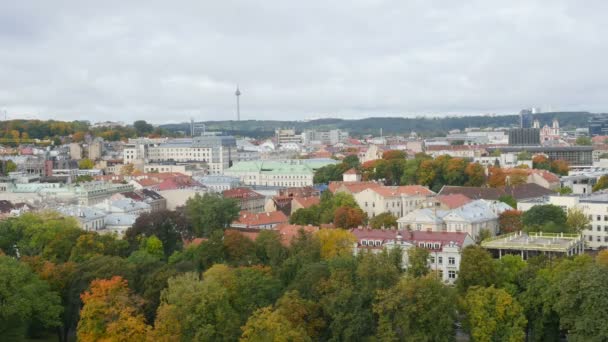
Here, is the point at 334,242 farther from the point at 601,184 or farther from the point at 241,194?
the point at 601,184

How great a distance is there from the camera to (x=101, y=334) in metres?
34.5

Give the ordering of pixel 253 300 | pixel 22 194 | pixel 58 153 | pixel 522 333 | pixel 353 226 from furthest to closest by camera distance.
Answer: pixel 58 153
pixel 22 194
pixel 353 226
pixel 253 300
pixel 522 333

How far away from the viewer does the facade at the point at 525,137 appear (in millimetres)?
161875

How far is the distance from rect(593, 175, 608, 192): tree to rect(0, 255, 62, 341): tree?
53.5 meters

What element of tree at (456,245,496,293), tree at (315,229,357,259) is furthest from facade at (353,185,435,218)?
tree at (456,245,496,293)

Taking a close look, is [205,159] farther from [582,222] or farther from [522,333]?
[522,333]

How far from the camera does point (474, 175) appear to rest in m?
84.8

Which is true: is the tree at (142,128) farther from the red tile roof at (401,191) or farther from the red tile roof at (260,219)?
the red tile roof at (260,219)

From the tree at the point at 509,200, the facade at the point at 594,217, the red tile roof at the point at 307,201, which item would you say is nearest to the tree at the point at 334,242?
the facade at the point at 594,217

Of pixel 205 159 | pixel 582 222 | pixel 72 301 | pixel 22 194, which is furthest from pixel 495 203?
pixel 205 159

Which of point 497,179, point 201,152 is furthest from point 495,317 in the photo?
point 201,152

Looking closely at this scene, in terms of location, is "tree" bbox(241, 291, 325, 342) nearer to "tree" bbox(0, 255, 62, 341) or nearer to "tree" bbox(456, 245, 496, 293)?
"tree" bbox(456, 245, 496, 293)

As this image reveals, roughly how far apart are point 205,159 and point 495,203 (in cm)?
6965

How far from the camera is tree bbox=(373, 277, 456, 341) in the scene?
33500 millimetres
